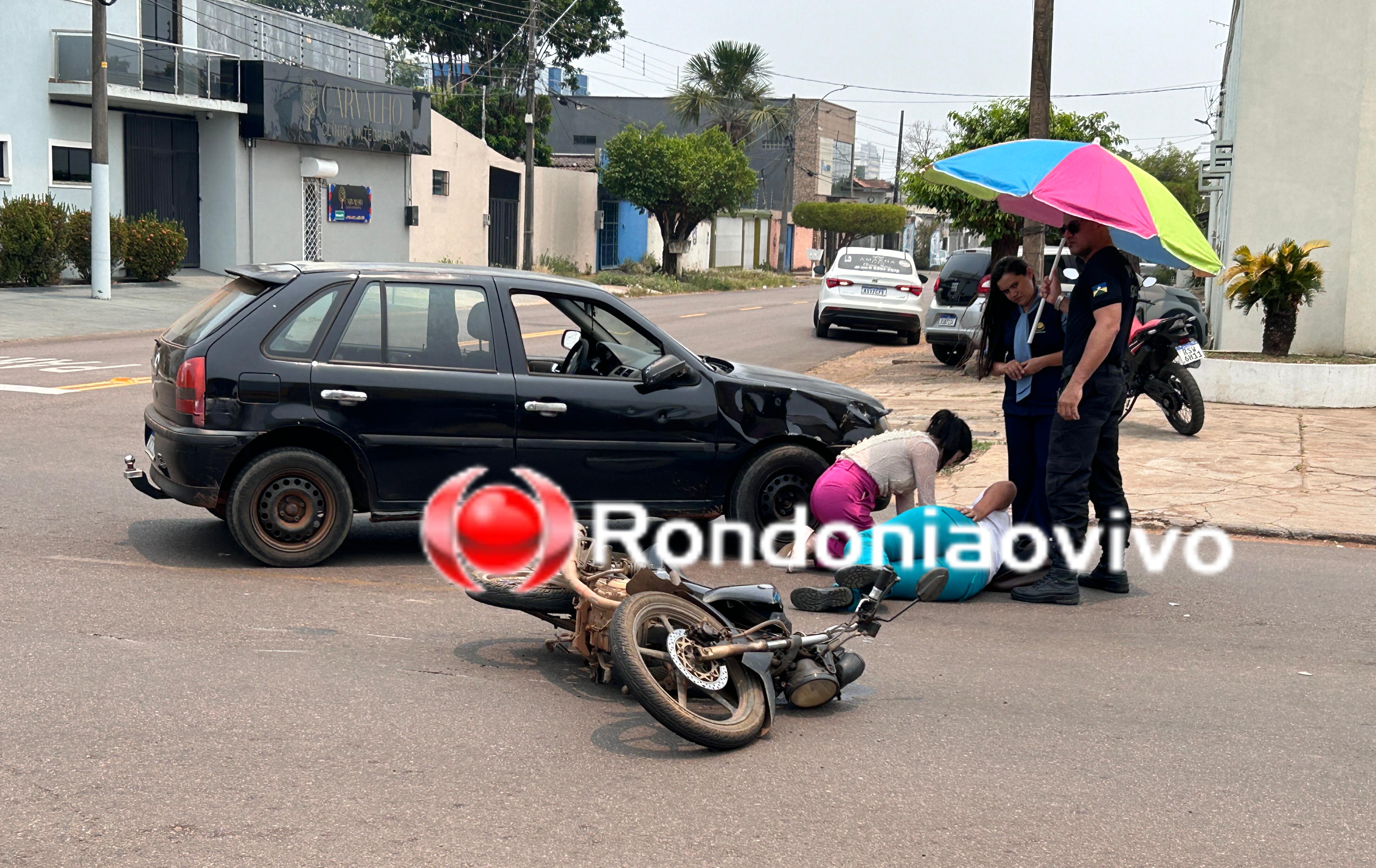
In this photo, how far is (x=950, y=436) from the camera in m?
7.05

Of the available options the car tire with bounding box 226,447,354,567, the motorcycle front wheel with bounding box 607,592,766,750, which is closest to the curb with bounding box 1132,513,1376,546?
the motorcycle front wheel with bounding box 607,592,766,750

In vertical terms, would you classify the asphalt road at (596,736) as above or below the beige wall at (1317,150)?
below

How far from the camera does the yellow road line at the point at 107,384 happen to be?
1355cm

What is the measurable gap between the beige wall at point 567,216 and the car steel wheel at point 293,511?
39.6 m

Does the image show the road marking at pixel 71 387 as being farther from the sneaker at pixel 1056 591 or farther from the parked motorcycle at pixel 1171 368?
the sneaker at pixel 1056 591

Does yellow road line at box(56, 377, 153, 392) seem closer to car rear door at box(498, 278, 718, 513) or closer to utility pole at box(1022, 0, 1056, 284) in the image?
car rear door at box(498, 278, 718, 513)

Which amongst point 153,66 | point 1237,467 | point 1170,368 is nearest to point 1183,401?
point 1170,368

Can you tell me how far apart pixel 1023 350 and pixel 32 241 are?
23932 millimetres

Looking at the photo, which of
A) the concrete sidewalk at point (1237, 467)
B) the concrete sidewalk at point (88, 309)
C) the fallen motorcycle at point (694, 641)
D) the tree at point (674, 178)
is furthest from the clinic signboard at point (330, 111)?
the fallen motorcycle at point (694, 641)

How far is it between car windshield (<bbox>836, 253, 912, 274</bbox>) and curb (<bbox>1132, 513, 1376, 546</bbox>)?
15035 millimetres

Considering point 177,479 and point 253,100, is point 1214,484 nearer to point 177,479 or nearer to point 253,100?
point 177,479

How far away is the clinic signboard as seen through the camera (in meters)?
32.9

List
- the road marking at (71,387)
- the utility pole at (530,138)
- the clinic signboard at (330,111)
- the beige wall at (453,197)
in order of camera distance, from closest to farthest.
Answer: the road marking at (71,387) → the clinic signboard at (330,111) → the utility pole at (530,138) → the beige wall at (453,197)

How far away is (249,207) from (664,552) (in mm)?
30827
